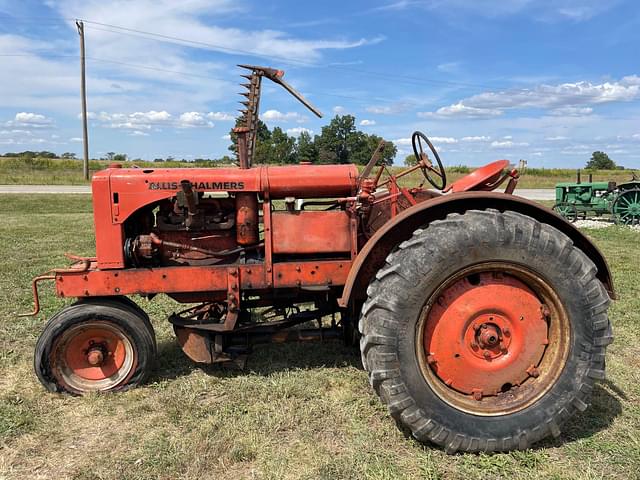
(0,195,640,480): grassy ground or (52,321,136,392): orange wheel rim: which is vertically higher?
(52,321,136,392): orange wheel rim

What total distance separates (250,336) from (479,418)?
1781mm

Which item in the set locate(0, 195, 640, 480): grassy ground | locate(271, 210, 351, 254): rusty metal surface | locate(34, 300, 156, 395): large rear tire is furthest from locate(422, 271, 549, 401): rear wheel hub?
locate(34, 300, 156, 395): large rear tire

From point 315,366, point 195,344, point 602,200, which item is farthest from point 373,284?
point 602,200

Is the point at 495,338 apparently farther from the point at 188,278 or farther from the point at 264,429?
the point at 188,278

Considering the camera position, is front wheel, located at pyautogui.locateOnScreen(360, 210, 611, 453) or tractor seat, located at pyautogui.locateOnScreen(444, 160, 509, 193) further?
tractor seat, located at pyautogui.locateOnScreen(444, 160, 509, 193)

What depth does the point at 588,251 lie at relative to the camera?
3.02 metres

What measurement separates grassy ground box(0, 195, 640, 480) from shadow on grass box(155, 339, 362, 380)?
14 mm

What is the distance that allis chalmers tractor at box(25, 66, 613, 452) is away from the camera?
2.71 m

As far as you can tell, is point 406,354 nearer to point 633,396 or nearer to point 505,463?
point 505,463

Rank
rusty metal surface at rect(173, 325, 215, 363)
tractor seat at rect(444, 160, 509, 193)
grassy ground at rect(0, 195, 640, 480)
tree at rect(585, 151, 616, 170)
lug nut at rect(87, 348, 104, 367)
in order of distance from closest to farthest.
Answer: grassy ground at rect(0, 195, 640, 480)
tractor seat at rect(444, 160, 509, 193)
lug nut at rect(87, 348, 104, 367)
rusty metal surface at rect(173, 325, 215, 363)
tree at rect(585, 151, 616, 170)

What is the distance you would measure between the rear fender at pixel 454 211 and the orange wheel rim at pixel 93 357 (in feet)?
5.50

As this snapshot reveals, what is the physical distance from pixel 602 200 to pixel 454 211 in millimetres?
14034

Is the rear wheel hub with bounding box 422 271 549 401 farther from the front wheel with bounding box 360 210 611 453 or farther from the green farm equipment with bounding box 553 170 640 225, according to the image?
the green farm equipment with bounding box 553 170 640 225

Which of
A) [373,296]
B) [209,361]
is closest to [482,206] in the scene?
[373,296]
